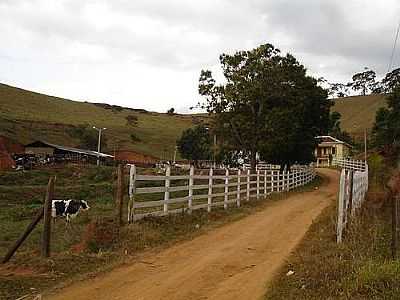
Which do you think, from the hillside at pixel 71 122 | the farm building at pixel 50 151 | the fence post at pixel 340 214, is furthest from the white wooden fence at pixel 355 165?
the hillside at pixel 71 122

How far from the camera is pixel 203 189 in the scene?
2666 cm

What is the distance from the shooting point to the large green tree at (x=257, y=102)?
36.9 meters

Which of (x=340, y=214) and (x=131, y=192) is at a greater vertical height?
(x=131, y=192)

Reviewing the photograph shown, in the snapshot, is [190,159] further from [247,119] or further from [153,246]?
[153,246]

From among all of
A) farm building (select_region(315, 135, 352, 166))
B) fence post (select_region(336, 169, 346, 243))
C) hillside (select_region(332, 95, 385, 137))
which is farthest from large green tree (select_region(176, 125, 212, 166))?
fence post (select_region(336, 169, 346, 243))

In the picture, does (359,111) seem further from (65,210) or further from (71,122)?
(65,210)

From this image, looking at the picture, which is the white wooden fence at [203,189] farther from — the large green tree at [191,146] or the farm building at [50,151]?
the large green tree at [191,146]

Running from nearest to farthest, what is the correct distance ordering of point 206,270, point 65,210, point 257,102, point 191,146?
1. point 206,270
2. point 65,210
3. point 257,102
4. point 191,146

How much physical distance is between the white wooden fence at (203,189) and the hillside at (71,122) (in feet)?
197

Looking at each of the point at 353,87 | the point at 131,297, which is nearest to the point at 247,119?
the point at 131,297

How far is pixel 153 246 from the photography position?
11.3m

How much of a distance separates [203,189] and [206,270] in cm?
1743

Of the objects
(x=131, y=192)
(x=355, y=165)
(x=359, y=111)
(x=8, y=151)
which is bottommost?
(x=131, y=192)

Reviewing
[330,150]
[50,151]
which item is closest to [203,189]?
[50,151]
